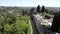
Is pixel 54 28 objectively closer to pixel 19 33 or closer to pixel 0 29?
pixel 19 33

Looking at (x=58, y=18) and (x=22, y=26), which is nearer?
(x=22, y=26)

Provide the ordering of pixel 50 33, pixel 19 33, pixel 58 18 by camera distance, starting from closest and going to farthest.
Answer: pixel 19 33 < pixel 50 33 < pixel 58 18

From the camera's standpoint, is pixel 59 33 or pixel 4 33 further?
pixel 59 33

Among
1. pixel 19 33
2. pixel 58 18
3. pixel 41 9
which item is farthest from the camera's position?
pixel 41 9

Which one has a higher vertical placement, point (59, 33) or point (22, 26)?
point (22, 26)

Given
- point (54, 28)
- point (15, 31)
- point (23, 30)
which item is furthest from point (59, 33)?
point (15, 31)

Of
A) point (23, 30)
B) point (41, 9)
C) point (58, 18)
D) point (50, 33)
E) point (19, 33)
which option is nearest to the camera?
point (19, 33)

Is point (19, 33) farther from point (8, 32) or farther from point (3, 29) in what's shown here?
point (3, 29)

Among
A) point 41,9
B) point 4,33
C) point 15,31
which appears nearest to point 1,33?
point 4,33

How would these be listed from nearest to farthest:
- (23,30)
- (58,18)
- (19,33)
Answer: (19,33), (23,30), (58,18)
